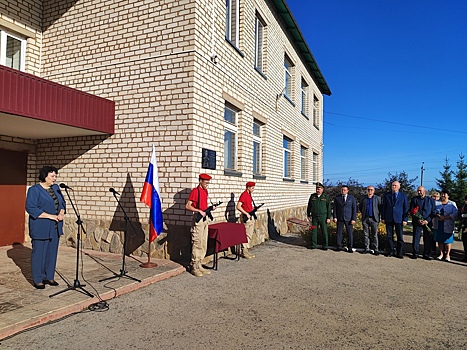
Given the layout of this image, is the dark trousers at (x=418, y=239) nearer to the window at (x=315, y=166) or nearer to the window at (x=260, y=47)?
the window at (x=260, y=47)

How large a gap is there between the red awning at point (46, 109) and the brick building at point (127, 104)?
2 cm

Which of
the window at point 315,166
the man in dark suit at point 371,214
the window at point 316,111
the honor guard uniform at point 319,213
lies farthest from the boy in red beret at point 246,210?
the window at point 316,111

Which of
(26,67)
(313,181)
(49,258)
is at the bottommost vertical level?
(49,258)

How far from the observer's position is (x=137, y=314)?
4.66 m

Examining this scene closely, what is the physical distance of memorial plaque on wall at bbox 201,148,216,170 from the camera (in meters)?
7.83

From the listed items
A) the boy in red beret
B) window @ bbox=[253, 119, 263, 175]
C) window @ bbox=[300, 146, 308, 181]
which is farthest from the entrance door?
window @ bbox=[300, 146, 308, 181]

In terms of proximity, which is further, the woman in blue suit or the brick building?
the brick building

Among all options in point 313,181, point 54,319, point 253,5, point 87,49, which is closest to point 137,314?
point 54,319

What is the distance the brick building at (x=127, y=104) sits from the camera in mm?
7480

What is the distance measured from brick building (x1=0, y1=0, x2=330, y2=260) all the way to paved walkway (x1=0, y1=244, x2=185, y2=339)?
694 mm

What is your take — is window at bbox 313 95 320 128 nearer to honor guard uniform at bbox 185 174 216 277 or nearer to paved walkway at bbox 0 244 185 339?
honor guard uniform at bbox 185 174 216 277

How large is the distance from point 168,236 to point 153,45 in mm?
4067

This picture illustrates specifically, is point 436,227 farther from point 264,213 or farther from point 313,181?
point 313,181

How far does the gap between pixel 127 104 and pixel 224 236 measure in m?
3.64
